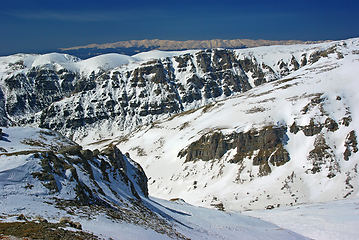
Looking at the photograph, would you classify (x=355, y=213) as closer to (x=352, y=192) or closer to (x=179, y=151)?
(x=352, y=192)

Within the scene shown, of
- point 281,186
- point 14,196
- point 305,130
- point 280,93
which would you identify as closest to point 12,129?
point 14,196

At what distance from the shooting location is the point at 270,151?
95000 millimetres

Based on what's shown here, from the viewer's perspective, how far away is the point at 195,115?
144 m

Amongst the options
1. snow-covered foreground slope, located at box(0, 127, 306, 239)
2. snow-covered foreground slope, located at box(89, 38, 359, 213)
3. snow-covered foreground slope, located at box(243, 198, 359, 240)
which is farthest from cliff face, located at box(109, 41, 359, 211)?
snow-covered foreground slope, located at box(0, 127, 306, 239)

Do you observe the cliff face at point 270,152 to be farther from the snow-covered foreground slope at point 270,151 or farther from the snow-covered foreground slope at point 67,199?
the snow-covered foreground slope at point 67,199

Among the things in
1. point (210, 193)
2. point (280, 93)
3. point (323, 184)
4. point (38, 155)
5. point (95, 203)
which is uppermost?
point (280, 93)

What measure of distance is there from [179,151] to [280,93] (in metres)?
56.3

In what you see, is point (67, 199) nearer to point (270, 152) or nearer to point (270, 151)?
point (270, 152)

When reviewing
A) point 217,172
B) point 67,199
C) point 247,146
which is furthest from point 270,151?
point 67,199

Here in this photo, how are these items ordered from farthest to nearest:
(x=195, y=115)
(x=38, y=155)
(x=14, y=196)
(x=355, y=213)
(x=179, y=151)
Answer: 1. (x=195, y=115)
2. (x=179, y=151)
3. (x=355, y=213)
4. (x=38, y=155)
5. (x=14, y=196)

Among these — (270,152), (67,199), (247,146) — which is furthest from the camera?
(247,146)

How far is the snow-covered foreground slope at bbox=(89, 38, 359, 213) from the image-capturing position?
262 feet

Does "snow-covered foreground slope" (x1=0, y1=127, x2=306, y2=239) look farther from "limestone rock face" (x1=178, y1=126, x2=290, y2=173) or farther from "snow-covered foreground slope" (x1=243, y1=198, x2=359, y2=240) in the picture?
"limestone rock face" (x1=178, y1=126, x2=290, y2=173)

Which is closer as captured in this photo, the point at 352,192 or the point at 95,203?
the point at 95,203
